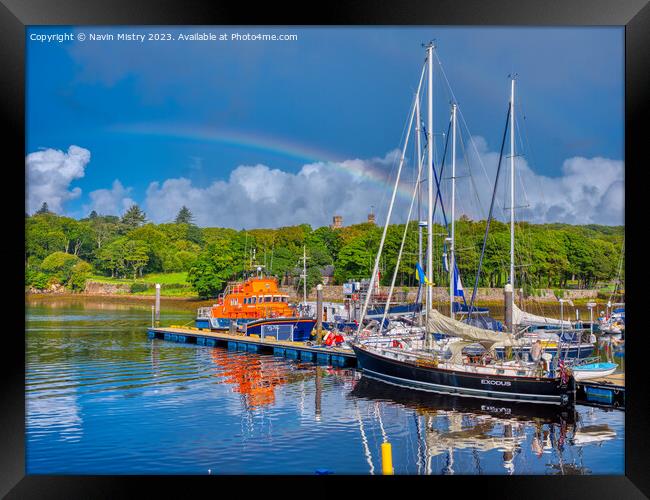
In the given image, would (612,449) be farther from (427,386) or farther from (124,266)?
(124,266)

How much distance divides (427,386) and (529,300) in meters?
33.5

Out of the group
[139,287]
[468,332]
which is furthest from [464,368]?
[139,287]

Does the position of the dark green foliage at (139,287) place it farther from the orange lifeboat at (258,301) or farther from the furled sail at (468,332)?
the furled sail at (468,332)

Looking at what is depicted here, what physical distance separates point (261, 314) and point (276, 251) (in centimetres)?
2981

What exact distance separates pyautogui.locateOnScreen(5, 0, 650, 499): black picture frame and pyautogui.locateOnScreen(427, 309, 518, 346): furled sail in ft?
31.6

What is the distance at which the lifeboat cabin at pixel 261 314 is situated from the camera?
→ 35031mm

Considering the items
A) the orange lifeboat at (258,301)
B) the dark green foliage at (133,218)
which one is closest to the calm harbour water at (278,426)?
the orange lifeboat at (258,301)

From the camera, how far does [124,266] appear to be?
67.4m

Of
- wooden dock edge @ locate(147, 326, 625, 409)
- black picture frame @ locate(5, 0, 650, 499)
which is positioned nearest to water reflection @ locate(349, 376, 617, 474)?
wooden dock edge @ locate(147, 326, 625, 409)

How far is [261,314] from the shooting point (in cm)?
3769

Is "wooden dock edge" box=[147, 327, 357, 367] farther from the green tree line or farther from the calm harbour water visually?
the green tree line

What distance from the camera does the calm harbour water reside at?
13846 millimetres

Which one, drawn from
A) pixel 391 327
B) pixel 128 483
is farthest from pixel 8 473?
pixel 391 327
